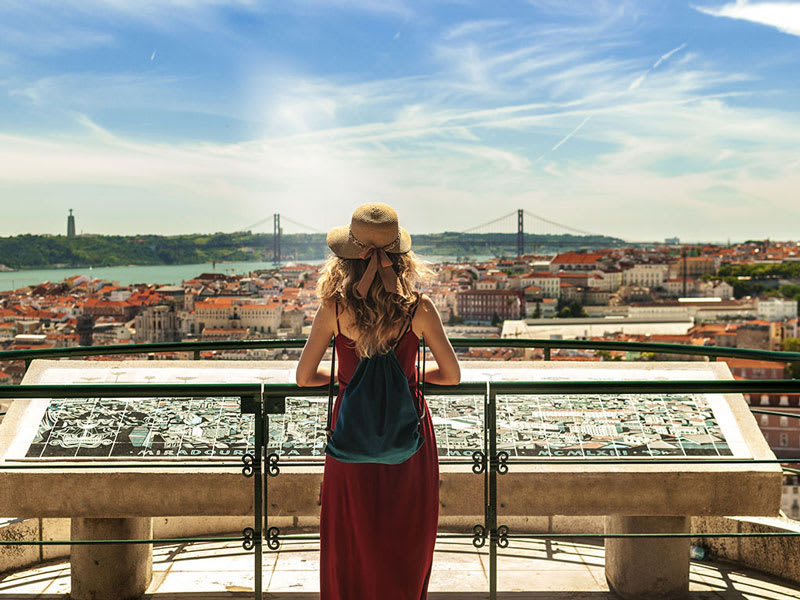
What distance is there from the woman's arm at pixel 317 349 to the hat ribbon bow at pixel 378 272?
0.10m

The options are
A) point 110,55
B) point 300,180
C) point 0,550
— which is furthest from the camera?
point 110,55

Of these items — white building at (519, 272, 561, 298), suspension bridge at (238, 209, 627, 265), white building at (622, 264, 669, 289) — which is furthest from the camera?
white building at (622, 264, 669, 289)

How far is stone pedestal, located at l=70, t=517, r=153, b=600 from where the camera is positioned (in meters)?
2.77

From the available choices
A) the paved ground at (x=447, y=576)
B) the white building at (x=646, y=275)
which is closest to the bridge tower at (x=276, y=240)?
the white building at (x=646, y=275)

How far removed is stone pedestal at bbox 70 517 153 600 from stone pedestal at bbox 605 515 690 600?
173 cm

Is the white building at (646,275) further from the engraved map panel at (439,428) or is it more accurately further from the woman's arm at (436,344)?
the woman's arm at (436,344)

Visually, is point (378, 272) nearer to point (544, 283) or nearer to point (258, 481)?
point (258, 481)

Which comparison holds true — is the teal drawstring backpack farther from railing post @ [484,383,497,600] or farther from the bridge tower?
the bridge tower

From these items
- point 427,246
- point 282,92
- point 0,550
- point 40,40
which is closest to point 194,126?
point 282,92

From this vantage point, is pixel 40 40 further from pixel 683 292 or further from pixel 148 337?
pixel 683 292

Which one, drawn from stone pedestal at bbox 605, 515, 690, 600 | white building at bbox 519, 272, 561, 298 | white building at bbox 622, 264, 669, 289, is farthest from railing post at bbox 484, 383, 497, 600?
white building at bbox 622, 264, 669, 289

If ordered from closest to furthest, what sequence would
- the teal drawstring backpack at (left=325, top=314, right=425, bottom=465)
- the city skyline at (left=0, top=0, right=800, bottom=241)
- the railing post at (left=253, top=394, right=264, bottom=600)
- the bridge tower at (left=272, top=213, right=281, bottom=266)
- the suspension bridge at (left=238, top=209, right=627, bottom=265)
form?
the teal drawstring backpack at (left=325, top=314, right=425, bottom=465) → the railing post at (left=253, top=394, right=264, bottom=600) → the suspension bridge at (left=238, top=209, right=627, bottom=265) → the bridge tower at (left=272, top=213, right=281, bottom=266) → the city skyline at (left=0, top=0, right=800, bottom=241)

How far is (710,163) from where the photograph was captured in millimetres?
100375

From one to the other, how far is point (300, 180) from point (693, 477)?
3734 inches
